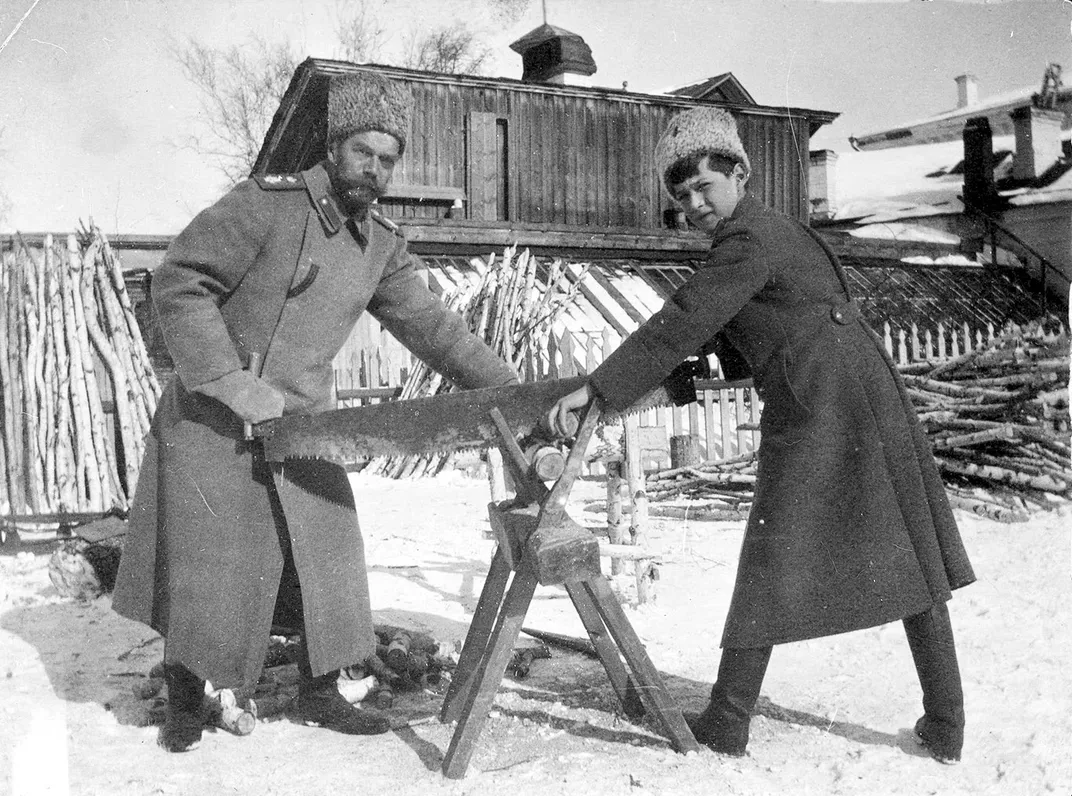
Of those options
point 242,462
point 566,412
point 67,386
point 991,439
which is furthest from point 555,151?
point 566,412

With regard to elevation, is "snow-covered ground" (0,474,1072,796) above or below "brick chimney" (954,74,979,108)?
below

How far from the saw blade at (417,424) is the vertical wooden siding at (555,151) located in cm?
1226

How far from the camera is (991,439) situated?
7.59 m

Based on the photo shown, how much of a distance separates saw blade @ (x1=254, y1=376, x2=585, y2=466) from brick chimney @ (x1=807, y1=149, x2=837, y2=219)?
62.6 ft

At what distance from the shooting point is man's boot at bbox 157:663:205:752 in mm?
3236

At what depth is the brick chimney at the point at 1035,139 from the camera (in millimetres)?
18781

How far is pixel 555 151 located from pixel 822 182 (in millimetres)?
7591

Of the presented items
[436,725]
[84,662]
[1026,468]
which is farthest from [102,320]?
[1026,468]

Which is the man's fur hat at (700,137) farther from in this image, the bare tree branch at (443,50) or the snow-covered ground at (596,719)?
the bare tree branch at (443,50)

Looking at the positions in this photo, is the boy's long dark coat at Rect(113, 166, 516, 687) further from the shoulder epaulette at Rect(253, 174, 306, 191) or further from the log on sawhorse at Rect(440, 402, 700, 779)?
the log on sawhorse at Rect(440, 402, 700, 779)

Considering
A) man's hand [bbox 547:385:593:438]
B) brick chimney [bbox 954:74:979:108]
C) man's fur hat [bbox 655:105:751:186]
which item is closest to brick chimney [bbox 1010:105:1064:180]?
brick chimney [bbox 954:74:979:108]

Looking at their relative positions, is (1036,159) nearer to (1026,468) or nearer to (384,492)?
(1026,468)

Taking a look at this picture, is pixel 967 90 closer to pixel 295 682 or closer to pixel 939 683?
pixel 939 683

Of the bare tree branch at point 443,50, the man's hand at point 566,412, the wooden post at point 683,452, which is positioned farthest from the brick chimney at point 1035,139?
the man's hand at point 566,412
